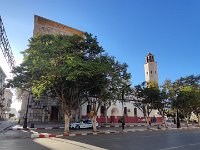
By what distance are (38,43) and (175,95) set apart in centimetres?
3211

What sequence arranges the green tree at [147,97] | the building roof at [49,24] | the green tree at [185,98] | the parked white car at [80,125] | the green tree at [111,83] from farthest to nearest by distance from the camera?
the building roof at [49,24] < the green tree at [185,98] < the green tree at [147,97] < the parked white car at [80,125] < the green tree at [111,83]

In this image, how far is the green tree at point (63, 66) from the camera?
19578 mm

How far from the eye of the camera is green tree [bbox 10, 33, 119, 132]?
19578mm

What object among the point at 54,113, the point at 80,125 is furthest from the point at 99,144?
the point at 54,113

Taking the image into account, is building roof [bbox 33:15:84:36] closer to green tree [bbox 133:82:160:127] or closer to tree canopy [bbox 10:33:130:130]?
green tree [bbox 133:82:160:127]

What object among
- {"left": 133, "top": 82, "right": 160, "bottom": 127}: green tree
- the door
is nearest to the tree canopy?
{"left": 133, "top": 82, "right": 160, "bottom": 127}: green tree

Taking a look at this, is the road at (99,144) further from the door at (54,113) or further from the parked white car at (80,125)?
the door at (54,113)

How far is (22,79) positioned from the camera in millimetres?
23062

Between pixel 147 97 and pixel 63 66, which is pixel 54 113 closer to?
pixel 147 97

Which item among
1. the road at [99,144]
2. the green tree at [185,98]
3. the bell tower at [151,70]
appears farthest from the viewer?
the bell tower at [151,70]

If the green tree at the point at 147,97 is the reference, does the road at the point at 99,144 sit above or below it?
below

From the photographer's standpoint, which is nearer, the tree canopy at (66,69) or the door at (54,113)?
the tree canopy at (66,69)

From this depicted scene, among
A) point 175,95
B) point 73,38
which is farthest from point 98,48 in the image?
point 175,95

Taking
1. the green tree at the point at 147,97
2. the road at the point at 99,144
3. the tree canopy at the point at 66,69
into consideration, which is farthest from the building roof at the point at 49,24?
the road at the point at 99,144
